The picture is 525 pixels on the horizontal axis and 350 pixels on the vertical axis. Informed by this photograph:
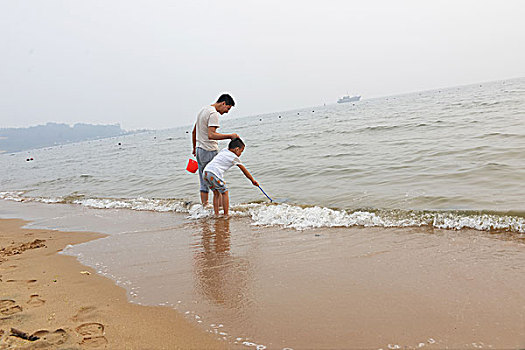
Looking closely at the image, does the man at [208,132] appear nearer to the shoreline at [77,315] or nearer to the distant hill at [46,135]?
the shoreline at [77,315]

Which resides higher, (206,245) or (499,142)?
(499,142)

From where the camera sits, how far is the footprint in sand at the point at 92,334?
7.23ft

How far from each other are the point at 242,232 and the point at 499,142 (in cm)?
761

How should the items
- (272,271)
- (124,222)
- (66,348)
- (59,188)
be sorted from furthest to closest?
(59,188), (124,222), (272,271), (66,348)

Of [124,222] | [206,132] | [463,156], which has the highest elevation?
[206,132]

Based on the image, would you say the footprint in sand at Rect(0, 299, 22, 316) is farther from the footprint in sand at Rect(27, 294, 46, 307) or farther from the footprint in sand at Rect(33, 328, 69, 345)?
the footprint in sand at Rect(33, 328, 69, 345)

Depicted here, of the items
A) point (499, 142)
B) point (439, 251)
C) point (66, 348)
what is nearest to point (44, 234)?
point (66, 348)

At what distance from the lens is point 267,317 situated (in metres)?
2.41

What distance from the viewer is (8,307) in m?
2.77

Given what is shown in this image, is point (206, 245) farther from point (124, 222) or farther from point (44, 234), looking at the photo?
point (44, 234)

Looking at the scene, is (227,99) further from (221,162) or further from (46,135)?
(46,135)

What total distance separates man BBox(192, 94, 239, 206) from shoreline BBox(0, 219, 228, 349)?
8.81 feet

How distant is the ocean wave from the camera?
4129mm

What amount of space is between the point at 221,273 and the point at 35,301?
1632mm
